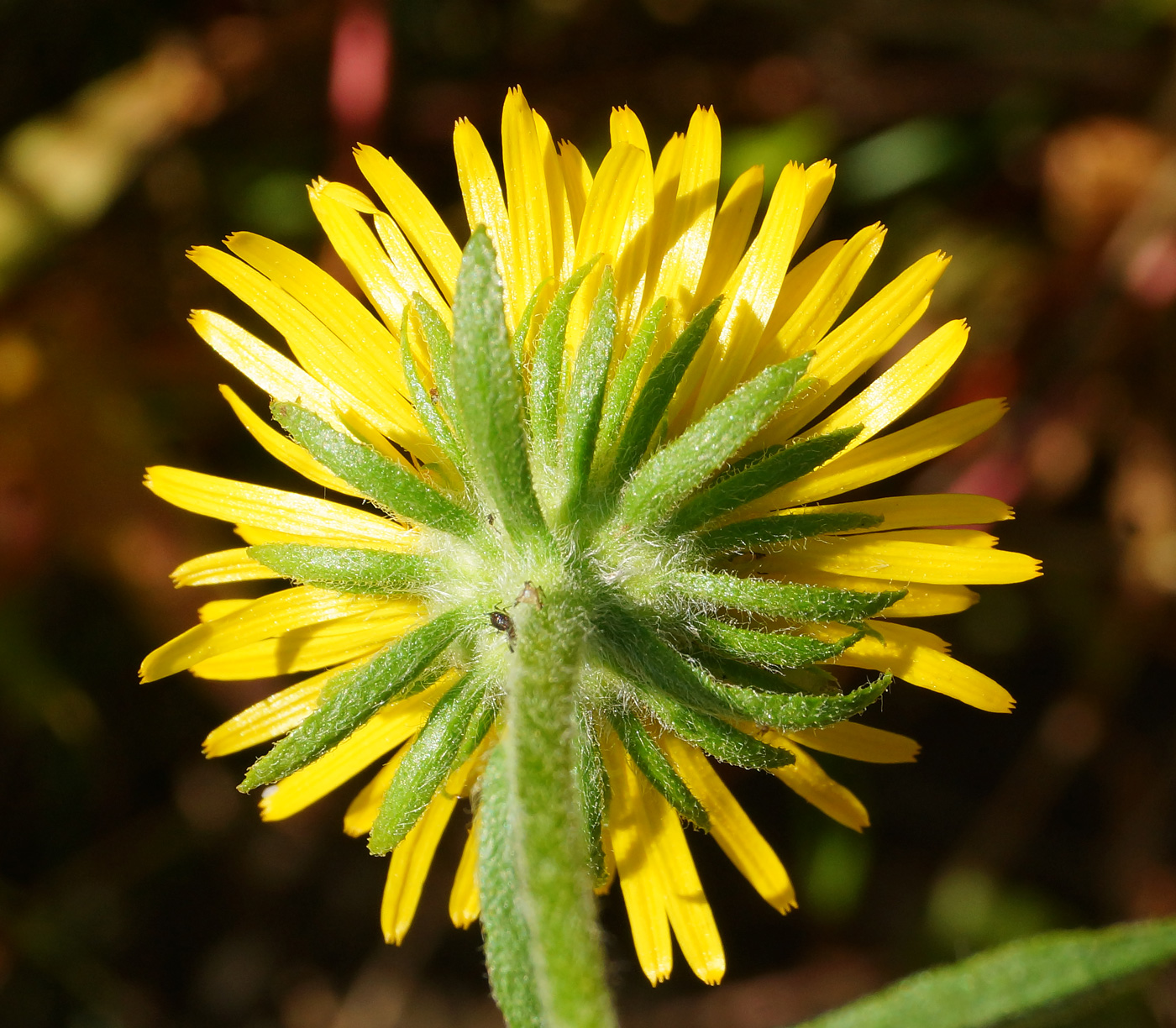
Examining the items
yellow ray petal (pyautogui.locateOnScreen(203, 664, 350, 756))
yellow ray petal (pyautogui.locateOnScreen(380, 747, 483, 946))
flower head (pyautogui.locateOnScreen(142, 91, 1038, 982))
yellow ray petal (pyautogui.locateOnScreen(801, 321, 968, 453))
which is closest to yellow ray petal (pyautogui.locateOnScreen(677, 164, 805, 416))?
flower head (pyautogui.locateOnScreen(142, 91, 1038, 982))

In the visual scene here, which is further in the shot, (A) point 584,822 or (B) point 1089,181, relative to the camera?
(B) point 1089,181

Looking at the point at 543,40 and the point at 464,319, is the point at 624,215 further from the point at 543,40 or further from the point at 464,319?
the point at 543,40

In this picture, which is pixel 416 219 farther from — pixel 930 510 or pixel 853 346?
pixel 930 510

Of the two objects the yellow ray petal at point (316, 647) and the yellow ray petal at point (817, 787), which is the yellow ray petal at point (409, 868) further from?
the yellow ray petal at point (817, 787)

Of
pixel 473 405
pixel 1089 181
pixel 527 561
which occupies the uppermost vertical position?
pixel 473 405

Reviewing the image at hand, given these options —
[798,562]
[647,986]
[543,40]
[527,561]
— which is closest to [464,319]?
[527,561]

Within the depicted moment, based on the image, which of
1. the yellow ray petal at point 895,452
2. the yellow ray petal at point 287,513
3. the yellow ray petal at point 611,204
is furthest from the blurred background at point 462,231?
the yellow ray petal at point 611,204

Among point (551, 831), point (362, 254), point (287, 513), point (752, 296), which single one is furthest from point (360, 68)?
point (551, 831)
